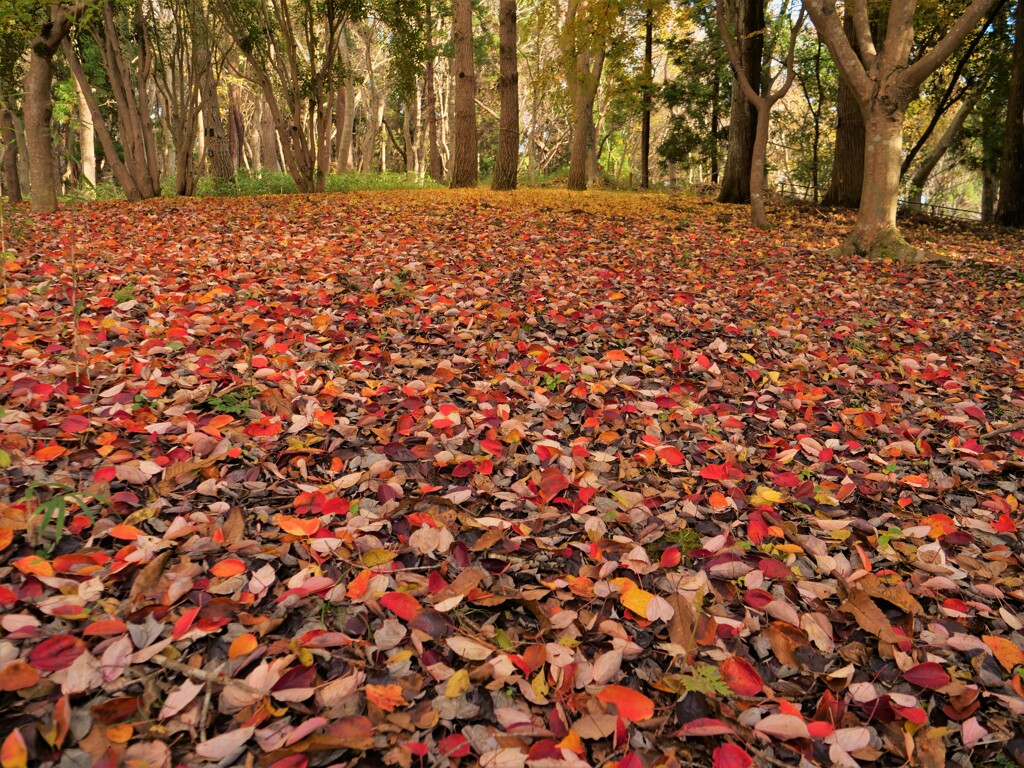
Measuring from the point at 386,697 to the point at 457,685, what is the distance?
0.59 ft

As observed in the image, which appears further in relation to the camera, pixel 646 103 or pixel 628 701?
pixel 646 103

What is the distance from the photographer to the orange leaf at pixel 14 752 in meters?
1.20

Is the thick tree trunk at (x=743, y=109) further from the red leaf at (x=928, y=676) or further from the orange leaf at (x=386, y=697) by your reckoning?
the orange leaf at (x=386, y=697)

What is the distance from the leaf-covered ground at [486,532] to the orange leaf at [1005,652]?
1 centimetres

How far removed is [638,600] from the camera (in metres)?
1.89

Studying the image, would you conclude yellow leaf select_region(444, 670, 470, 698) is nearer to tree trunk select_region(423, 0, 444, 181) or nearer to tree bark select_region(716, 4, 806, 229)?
tree bark select_region(716, 4, 806, 229)

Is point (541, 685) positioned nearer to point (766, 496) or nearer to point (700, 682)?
point (700, 682)


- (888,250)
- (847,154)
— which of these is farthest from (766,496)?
(847,154)

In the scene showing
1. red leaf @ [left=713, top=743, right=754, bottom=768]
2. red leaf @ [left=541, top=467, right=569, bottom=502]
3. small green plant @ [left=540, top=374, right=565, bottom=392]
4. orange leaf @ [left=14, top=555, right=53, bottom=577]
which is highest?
small green plant @ [left=540, top=374, right=565, bottom=392]

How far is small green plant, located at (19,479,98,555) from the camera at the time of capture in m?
1.77

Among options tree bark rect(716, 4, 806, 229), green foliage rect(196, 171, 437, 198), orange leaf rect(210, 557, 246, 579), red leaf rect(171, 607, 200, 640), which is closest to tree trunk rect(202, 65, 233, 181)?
green foliage rect(196, 171, 437, 198)

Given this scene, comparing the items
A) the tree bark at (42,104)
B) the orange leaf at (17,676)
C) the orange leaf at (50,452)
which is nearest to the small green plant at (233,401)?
the orange leaf at (50,452)

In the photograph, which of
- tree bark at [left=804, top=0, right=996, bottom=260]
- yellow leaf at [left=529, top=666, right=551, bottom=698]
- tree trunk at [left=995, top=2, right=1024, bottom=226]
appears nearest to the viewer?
yellow leaf at [left=529, top=666, right=551, bottom=698]

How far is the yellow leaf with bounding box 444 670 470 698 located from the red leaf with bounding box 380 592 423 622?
244mm
